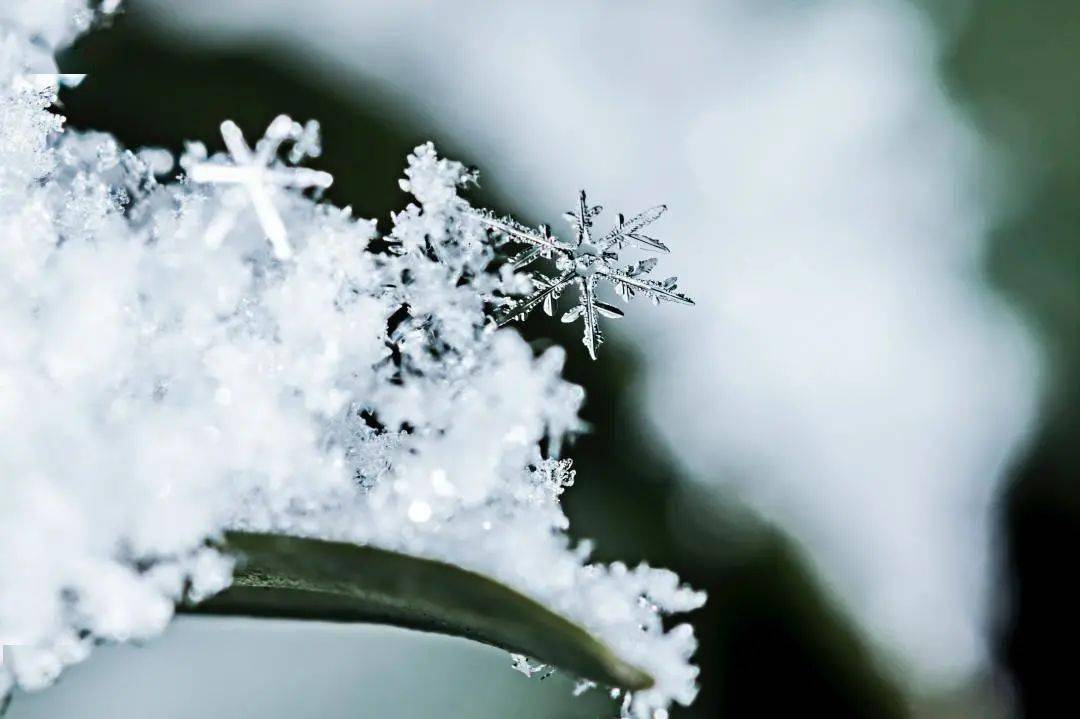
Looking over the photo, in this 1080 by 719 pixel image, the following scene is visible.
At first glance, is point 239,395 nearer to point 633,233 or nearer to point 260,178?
point 260,178

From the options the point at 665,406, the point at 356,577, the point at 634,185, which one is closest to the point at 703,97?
the point at 634,185

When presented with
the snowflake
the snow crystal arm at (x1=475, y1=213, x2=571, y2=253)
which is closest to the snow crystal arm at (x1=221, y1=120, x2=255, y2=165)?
the snowflake

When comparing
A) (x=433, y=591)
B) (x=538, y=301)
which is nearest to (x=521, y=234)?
(x=538, y=301)

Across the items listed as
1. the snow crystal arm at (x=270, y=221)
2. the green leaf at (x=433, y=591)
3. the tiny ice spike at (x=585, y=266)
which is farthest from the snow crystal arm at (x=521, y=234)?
the green leaf at (x=433, y=591)

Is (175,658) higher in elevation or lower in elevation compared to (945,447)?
lower

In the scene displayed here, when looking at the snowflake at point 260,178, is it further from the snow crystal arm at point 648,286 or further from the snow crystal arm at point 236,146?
the snow crystal arm at point 648,286

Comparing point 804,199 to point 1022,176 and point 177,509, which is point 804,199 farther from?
point 177,509

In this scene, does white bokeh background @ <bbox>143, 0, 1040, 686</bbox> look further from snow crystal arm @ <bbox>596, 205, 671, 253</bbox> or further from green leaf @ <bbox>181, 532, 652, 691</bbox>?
green leaf @ <bbox>181, 532, 652, 691</bbox>
